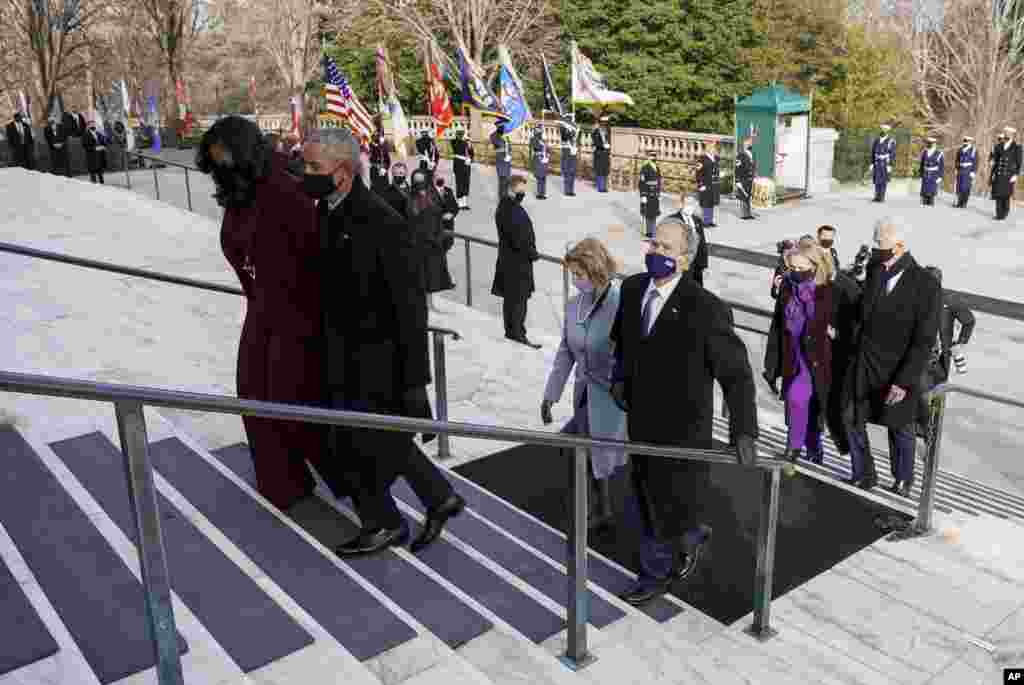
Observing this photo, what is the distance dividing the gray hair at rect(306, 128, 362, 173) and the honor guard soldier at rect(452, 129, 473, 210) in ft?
56.8

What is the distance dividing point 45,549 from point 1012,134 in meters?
19.9

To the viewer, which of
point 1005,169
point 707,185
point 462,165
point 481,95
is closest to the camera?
point 1005,169

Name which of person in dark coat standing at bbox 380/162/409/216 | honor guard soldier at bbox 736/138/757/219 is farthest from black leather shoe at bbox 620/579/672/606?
honor guard soldier at bbox 736/138/757/219

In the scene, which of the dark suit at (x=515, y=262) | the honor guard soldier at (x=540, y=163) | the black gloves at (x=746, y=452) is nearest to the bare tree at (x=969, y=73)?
the honor guard soldier at (x=540, y=163)

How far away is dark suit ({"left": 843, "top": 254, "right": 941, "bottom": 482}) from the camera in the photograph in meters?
5.64

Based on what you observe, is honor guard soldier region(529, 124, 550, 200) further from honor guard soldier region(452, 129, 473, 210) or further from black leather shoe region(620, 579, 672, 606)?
black leather shoe region(620, 579, 672, 606)

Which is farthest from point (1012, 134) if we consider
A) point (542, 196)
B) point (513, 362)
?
point (513, 362)

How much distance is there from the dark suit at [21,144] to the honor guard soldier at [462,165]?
9127mm

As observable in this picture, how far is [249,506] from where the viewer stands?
14.1ft

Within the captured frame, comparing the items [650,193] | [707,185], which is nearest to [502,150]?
[650,193]

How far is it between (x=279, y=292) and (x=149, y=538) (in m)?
1.77

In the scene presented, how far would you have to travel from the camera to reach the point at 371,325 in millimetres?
3840

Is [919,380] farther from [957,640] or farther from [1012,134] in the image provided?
[1012,134]

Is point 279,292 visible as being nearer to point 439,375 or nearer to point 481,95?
point 439,375
